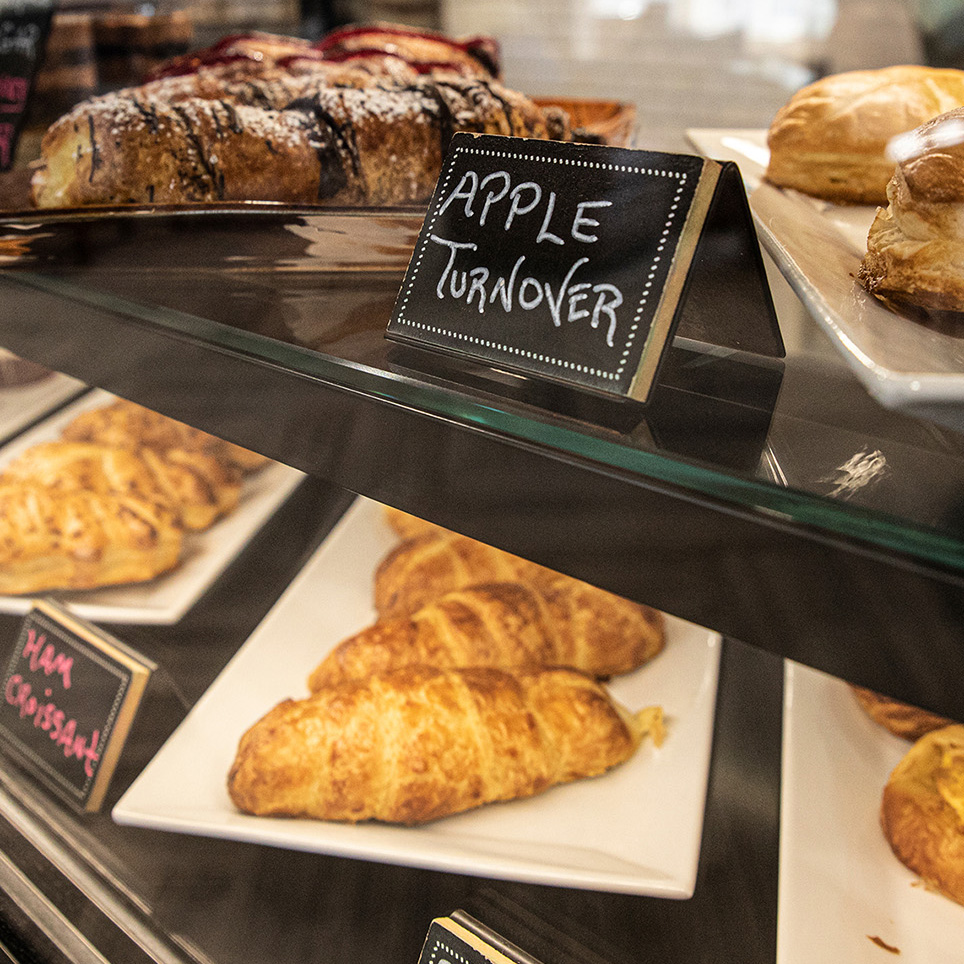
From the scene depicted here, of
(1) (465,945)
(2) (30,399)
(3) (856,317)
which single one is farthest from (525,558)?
(2) (30,399)

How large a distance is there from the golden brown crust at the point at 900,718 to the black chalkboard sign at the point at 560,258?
55cm

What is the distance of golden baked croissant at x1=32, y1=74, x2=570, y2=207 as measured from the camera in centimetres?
69

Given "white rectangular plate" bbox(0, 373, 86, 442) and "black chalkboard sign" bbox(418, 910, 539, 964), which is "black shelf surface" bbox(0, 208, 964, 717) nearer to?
"black chalkboard sign" bbox(418, 910, 539, 964)

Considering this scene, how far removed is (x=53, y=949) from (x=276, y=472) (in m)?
0.80

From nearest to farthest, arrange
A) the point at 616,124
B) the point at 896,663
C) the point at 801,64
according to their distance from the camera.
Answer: the point at 896,663
the point at 801,64
the point at 616,124

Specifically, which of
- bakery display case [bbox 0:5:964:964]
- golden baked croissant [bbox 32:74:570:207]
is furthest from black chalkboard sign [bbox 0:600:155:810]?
golden baked croissant [bbox 32:74:570:207]

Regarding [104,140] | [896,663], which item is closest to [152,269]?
[104,140]

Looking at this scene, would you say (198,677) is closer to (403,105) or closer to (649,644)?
(649,644)

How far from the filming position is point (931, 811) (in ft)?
2.39

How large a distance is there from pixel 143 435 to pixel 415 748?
0.83 m

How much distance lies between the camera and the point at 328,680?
3.17 ft

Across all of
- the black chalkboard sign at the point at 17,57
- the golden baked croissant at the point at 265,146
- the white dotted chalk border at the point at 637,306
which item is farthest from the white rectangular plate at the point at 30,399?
the white dotted chalk border at the point at 637,306

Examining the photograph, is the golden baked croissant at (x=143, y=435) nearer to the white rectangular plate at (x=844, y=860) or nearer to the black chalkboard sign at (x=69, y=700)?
the black chalkboard sign at (x=69, y=700)

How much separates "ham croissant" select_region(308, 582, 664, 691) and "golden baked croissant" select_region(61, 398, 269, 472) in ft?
1.73
